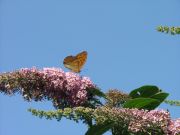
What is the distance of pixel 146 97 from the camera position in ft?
16.5

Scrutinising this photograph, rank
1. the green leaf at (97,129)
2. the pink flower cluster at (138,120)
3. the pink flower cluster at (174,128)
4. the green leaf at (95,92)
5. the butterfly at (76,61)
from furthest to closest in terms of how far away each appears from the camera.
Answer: the butterfly at (76,61), the green leaf at (95,92), the green leaf at (97,129), the pink flower cluster at (174,128), the pink flower cluster at (138,120)

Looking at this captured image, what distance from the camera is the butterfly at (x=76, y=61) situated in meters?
5.43

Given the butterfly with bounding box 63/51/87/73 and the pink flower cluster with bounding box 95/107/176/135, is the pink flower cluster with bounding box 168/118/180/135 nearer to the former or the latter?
the pink flower cluster with bounding box 95/107/176/135

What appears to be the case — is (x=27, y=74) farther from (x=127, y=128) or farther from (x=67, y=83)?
(x=127, y=128)

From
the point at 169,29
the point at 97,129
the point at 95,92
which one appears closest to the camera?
the point at 169,29

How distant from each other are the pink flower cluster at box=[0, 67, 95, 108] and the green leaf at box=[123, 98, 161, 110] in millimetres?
460

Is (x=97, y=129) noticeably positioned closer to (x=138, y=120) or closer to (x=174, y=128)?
(x=138, y=120)

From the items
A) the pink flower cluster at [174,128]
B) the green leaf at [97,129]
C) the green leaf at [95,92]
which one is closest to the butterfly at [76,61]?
the green leaf at [95,92]

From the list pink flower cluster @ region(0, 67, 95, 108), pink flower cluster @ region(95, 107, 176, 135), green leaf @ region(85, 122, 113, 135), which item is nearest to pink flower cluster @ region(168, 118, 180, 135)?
pink flower cluster @ region(95, 107, 176, 135)

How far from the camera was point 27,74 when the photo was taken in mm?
4766

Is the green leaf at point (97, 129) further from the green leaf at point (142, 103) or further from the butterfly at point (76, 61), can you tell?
the butterfly at point (76, 61)

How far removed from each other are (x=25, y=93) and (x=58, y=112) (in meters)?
1.06

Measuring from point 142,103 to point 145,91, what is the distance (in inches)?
16.4

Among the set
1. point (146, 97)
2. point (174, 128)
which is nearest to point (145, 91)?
point (146, 97)
